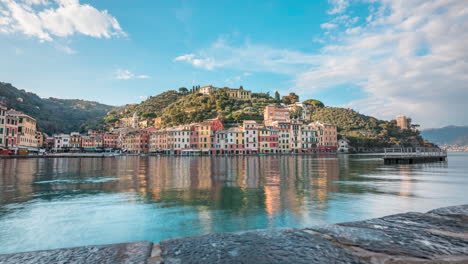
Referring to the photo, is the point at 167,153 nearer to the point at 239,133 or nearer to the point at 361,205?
the point at 239,133

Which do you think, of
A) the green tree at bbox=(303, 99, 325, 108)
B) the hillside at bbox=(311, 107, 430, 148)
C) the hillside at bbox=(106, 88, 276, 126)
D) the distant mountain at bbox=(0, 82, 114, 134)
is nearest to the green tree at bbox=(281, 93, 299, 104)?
the green tree at bbox=(303, 99, 325, 108)

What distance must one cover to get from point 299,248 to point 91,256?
6.83 ft

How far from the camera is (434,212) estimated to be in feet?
13.2

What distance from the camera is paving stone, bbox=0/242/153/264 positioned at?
92.2 inches

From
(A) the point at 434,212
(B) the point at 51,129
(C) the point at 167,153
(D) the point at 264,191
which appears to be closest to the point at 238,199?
(D) the point at 264,191

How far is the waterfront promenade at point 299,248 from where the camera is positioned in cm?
238

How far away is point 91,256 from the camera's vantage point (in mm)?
2457

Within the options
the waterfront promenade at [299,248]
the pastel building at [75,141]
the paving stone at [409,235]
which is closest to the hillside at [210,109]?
the pastel building at [75,141]

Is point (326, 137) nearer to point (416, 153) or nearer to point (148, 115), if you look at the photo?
point (416, 153)

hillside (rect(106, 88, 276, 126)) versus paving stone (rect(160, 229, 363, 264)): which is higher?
hillside (rect(106, 88, 276, 126))

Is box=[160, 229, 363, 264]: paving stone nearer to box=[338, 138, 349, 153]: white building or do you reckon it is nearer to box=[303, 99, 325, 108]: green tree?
box=[338, 138, 349, 153]: white building

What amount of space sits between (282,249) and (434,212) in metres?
2.97

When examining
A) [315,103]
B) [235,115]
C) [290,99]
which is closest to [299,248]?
[235,115]

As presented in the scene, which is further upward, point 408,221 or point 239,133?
point 239,133
